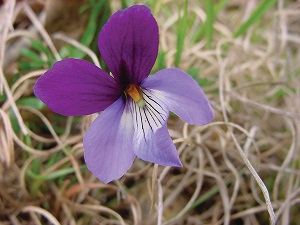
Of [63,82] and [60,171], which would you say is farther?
[60,171]

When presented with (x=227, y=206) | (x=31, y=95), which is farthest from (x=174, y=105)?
(x=31, y=95)

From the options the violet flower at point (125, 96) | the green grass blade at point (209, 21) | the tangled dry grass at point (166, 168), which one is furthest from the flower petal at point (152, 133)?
the green grass blade at point (209, 21)

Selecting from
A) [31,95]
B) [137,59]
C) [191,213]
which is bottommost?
[191,213]

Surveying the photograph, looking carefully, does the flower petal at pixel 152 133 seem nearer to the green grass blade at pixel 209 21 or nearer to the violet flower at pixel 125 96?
the violet flower at pixel 125 96

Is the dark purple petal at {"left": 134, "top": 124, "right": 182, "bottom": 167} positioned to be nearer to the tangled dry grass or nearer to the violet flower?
the violet flower

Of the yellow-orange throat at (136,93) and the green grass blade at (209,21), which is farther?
the green grass blade at (209,21)

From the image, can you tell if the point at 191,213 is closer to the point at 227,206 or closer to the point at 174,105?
the point at 227,206

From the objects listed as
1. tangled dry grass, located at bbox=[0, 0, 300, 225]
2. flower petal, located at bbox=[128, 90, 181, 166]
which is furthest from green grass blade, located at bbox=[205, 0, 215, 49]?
flower petal, located at bbox=[128, 90, 181, 166]

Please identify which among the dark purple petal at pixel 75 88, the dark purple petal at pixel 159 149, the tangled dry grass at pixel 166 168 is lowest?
the tangled dry grass at pixel 166 168
